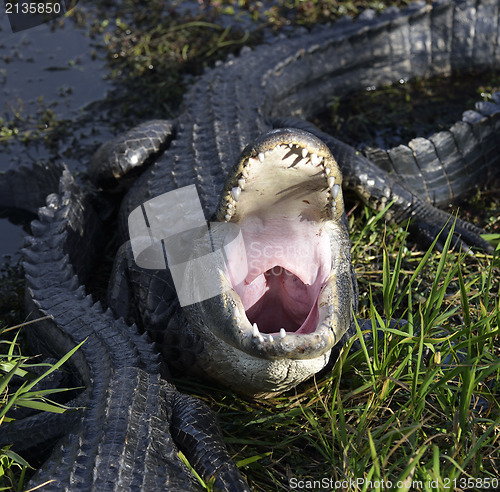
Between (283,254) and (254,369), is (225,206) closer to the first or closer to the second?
(283,254)

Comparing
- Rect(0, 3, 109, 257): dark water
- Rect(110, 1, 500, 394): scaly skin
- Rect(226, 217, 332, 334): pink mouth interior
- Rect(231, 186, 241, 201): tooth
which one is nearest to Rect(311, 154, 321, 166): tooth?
Rect(110, 1, 500, 394): scaly skin

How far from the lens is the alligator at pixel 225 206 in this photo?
257 centimetres

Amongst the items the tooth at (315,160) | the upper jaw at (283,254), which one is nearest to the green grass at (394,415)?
the upper jaw at (283,254)

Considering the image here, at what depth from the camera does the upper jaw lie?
2.58m

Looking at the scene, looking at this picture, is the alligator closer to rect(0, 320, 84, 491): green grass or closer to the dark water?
rect(0, 320, 84, 491): green grass

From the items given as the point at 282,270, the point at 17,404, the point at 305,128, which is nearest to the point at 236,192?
the point at 282,270

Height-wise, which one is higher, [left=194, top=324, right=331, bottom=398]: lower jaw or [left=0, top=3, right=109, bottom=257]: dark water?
[left=0, top=3, right=109, bottom=257]: dark water

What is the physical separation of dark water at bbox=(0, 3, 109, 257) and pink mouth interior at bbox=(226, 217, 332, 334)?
202 cm

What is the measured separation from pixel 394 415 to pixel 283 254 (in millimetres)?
928

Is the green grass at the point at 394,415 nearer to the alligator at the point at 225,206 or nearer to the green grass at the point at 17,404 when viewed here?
the alligator at the point at 225,206

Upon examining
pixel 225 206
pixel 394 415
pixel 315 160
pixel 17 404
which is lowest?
pixel 394 415

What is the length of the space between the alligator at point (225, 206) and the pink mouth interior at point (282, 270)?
0.05 feet

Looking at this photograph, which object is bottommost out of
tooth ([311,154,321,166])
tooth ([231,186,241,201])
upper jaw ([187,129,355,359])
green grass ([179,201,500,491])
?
green grass ([179,201,500,491])

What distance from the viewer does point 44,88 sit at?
5.68 meters
